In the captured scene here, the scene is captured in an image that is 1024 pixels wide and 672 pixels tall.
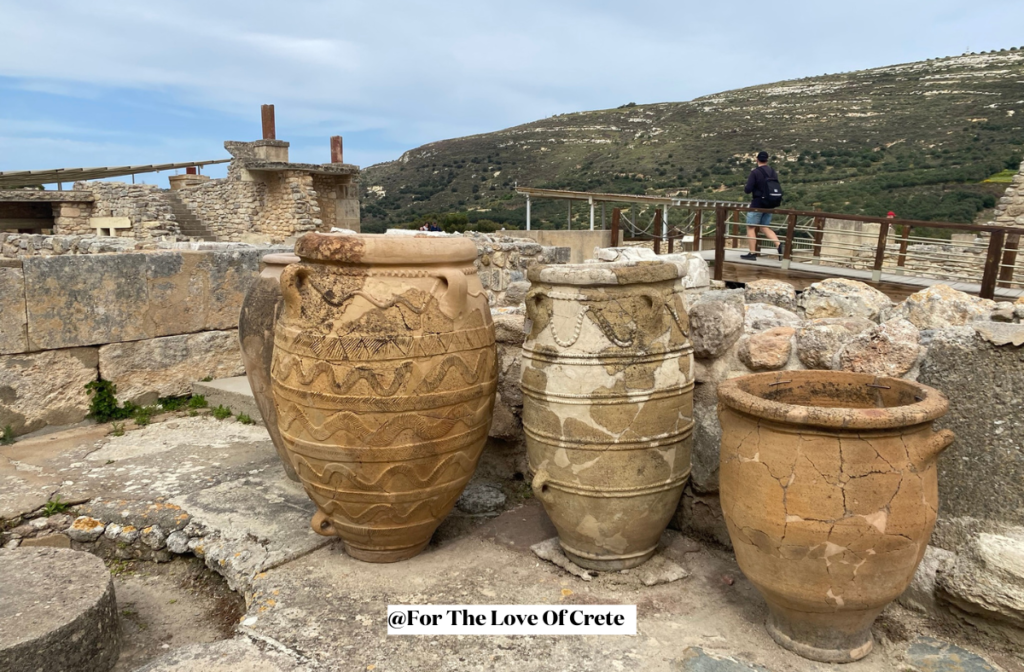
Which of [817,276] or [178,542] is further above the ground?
[817,276]

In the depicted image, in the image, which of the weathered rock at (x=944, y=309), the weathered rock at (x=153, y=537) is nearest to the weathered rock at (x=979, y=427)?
the weathered rock at (x=944, y=309)

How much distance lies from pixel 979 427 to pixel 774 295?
111cm

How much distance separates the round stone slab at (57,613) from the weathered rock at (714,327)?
2167mm

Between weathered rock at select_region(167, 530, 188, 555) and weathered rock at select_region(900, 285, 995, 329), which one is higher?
weathered rock at select_region(900, 285, 995, 329)

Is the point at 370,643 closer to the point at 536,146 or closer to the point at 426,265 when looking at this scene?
the point at 426,265

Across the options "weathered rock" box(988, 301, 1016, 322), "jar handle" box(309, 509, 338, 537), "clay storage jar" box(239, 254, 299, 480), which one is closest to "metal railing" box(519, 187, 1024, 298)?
"weathered rock" box(988, 301, 1016, 322)

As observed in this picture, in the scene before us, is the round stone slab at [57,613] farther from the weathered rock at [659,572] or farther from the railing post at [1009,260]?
the railing post at [1009,260]

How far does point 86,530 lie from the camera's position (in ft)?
10.1

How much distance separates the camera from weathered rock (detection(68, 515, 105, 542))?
3.06 meters

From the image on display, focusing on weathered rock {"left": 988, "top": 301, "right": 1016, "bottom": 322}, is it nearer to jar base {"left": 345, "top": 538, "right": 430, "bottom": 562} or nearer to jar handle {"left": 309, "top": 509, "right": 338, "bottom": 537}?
jar base {"left": 345, "top": 538, "right": 430, "bottom": 562}

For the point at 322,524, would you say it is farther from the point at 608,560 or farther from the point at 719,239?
the point at 719,239

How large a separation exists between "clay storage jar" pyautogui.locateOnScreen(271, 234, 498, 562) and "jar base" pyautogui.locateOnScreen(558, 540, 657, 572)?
0.56m

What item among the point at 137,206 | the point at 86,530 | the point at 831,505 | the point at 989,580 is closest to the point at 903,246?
the point at 989,580

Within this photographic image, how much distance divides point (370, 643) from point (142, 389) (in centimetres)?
315
